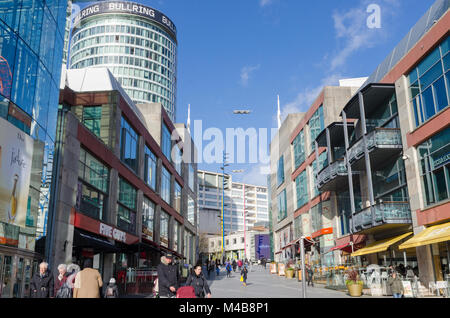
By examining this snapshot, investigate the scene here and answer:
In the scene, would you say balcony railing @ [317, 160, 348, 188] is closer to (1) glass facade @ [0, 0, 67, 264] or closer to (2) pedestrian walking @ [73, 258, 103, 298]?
(1) glass facade @ [0, 0, 67, 264]

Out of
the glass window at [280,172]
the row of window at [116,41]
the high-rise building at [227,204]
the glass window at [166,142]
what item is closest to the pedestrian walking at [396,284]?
the glass window at [166,142]

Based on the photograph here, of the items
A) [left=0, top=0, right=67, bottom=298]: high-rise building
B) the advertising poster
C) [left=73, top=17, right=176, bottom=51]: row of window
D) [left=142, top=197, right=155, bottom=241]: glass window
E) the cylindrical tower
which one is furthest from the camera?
[left=73, top=17, right=176, bottom=51]: row of window

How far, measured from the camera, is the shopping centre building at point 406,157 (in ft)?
71.9

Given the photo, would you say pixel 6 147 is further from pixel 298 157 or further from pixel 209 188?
pixel 209 188

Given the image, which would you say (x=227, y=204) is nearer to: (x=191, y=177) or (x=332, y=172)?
(x=191, y=177)

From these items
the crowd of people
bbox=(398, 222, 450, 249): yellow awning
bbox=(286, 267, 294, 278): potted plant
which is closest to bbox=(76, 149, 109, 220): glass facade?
the crowd of people

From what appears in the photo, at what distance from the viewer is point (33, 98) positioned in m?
19.2

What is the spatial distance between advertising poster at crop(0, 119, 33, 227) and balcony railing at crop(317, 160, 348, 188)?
22527 millimetres

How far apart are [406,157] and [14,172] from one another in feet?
67.7

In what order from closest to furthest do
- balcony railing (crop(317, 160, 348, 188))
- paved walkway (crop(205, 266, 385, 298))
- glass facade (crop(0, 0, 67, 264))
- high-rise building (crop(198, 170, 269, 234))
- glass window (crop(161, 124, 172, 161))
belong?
glass facade (crop(0, 0, 67, 264)), paved walkway (crop(205, 266, 385, 298)), balcony railing (crop(317, 160, 348, 188)), glass window (crop(161, 124, 172, 161)), high-rise building (crop(198, 170, 269, 234))

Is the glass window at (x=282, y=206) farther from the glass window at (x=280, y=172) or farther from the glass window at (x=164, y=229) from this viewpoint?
the glass window at (x=164, y=229)

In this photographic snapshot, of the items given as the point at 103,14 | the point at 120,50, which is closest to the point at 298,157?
the point at 120,50

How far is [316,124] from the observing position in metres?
43.7

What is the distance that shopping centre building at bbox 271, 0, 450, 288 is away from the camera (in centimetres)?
2192
